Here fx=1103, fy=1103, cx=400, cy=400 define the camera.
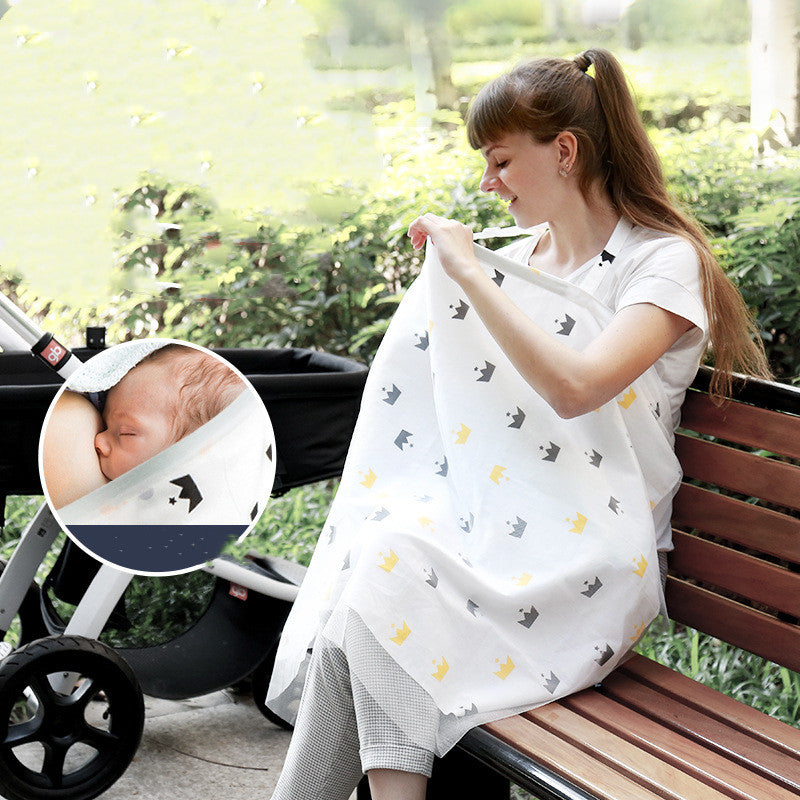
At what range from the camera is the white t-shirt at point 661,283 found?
70.1 inches

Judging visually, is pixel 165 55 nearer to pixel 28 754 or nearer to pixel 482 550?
pixel 28 754

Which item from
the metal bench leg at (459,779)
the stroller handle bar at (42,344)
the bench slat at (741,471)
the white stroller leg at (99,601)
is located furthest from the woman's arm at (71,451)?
the bench slat at (741,471)

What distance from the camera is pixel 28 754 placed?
247 cm

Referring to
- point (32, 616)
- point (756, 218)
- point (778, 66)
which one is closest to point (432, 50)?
point (778, 66)

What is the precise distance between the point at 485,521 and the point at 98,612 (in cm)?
96

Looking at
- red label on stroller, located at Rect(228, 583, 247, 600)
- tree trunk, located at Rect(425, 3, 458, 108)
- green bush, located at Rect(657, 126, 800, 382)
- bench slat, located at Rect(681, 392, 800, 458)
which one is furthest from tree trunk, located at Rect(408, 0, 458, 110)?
bench slat, located at Rect(681, 392, 800, 458)

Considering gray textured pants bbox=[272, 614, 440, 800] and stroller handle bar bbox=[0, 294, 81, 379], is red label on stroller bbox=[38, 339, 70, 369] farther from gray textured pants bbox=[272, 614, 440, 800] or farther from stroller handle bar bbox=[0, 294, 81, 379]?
gray textured pants bbox=[272, 614, 440, 800]

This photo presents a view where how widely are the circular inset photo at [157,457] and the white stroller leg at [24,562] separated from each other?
21 centimetres

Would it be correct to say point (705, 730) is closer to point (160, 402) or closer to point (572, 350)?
point (572, 350)

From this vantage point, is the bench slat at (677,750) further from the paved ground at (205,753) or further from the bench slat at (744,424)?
the paved ground at (205,753)

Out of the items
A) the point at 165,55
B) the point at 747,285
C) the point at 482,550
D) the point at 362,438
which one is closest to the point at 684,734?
the point at 482,550

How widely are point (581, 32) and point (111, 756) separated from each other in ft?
15.6

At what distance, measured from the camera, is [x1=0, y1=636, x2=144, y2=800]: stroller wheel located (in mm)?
2139

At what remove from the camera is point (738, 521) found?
1.93 meters
